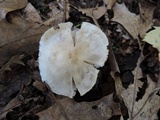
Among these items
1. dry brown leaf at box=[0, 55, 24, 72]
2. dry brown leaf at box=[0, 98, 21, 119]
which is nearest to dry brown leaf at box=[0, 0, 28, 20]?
dry brown leaf at box=[0, 55, 24, 72]

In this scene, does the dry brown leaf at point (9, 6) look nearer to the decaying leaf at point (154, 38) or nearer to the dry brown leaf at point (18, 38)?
the dry brown leaf at point (18, 38)

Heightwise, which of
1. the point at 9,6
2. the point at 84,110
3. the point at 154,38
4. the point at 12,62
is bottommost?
the point at 84,110

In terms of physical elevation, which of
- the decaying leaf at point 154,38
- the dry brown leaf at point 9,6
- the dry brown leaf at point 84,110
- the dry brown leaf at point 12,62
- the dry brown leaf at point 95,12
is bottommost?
the dry brown leaf at point 84,110

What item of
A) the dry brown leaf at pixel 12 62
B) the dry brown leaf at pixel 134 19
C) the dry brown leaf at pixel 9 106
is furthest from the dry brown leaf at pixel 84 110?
the dry brown leaf at pixel 134 19

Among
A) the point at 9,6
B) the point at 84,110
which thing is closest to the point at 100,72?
the point at 84,110

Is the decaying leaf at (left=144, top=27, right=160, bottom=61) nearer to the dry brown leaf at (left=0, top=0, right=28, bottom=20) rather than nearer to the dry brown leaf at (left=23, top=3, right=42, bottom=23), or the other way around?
the dry brown leaf at (left=23, top=3, right=42, bottom=23)

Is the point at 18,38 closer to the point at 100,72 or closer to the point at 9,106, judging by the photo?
the point at 9,106

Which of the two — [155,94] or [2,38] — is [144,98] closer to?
[155,94]

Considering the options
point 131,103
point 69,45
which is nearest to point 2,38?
point 69,45
